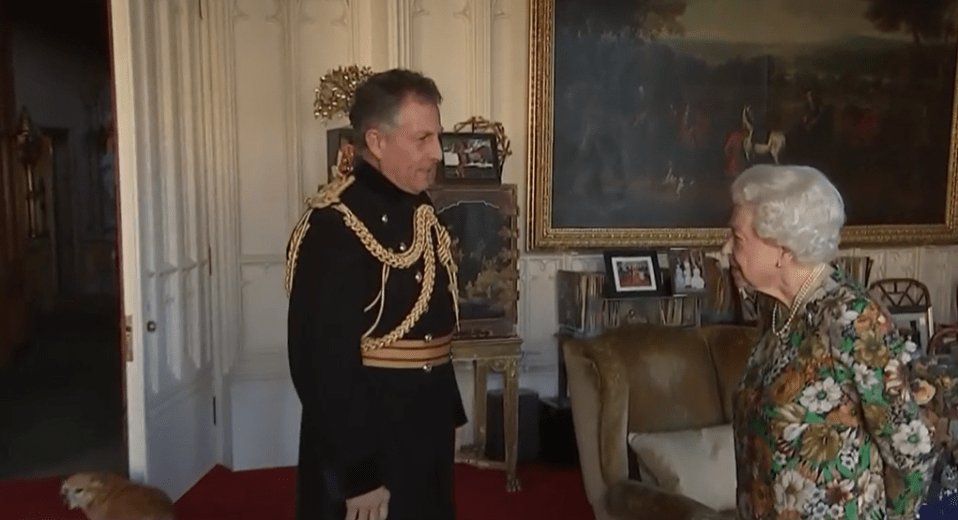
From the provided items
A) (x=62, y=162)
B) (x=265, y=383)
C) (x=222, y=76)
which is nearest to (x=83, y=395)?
(x=62, y=162)

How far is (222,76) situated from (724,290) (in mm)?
2842

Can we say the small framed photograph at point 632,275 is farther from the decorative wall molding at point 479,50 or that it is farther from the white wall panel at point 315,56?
the white wall panel at point 315,56

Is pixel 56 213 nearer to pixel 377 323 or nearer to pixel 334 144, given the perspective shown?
pixel 334 144

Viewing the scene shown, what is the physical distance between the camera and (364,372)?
200 centimetres

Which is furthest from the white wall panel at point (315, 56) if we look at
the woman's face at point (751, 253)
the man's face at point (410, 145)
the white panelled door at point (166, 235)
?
the woman's face at point (751, 253)

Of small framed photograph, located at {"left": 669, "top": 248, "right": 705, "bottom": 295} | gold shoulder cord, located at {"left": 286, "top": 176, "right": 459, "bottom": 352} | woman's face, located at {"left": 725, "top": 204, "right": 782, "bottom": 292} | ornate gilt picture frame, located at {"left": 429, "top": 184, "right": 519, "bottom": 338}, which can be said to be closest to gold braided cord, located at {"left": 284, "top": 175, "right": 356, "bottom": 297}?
gold shoulder cord, located at {"left": 286, "top": 176, "right": 459, "bottom": 352}

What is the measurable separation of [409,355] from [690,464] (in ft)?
3.15

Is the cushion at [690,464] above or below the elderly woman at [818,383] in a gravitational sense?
below

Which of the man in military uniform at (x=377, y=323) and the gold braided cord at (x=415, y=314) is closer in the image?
the man in military uniform at (x=377, y=323)

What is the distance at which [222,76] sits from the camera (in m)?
4.21

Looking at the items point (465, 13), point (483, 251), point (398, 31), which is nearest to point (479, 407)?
point (483, 251)

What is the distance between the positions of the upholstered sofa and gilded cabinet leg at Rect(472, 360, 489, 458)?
140cm

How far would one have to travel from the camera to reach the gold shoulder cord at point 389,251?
1.98m

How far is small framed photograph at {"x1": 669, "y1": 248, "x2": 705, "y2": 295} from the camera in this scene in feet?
14.9
